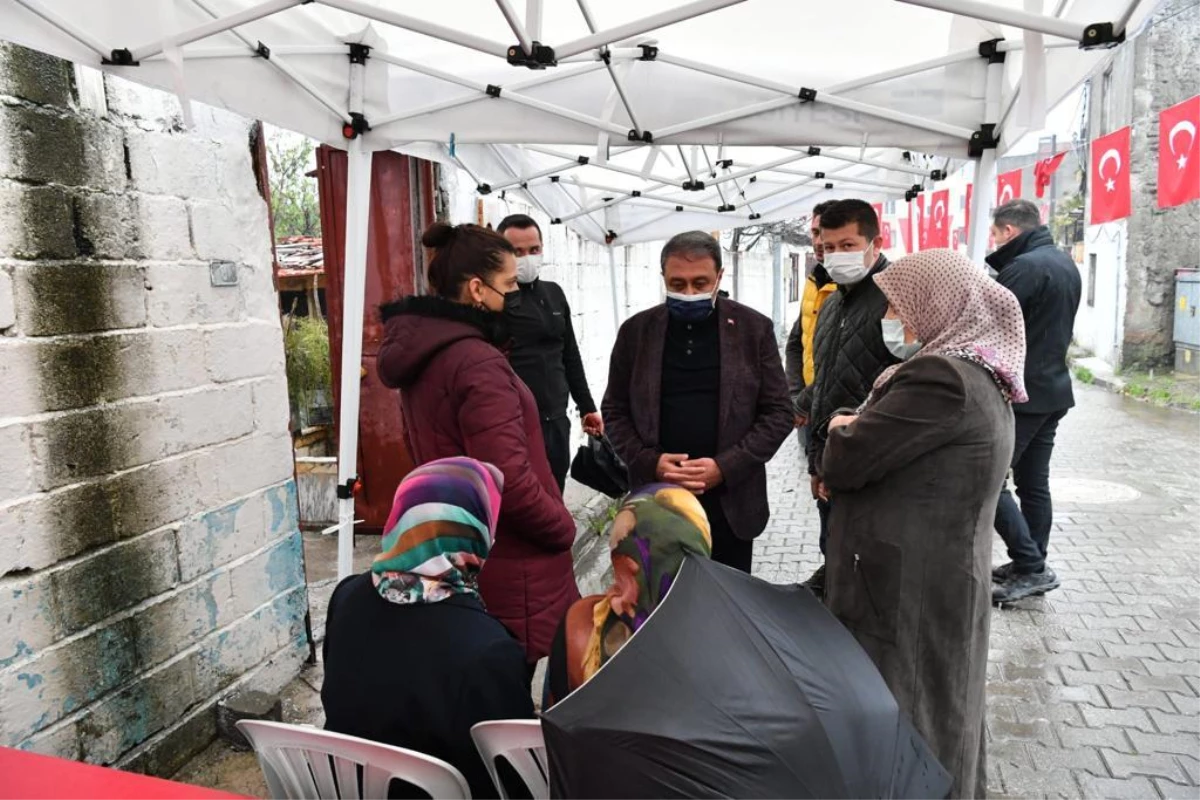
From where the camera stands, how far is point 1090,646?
3.75 meters

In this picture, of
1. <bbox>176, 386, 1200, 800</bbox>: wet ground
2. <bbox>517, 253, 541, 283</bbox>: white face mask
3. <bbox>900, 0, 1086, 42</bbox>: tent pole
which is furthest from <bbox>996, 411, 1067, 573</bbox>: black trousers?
<bbox>517, 253, 541, 283</bbox>: white face mask

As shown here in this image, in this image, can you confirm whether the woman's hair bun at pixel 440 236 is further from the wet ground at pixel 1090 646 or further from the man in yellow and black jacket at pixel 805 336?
the man in yellow and black jacket at pixel 805 336

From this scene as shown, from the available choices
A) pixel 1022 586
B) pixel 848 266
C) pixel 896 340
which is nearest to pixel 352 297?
pixel 848 266

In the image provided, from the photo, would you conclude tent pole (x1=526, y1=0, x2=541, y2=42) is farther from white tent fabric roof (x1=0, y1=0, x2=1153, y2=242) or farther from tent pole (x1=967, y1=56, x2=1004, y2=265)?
tent pole (x1=967, y1=56, x2=1004, y2=265)

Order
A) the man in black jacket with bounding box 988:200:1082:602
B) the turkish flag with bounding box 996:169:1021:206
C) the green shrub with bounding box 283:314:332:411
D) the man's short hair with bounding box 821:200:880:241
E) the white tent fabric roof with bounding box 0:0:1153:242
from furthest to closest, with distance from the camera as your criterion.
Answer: the turkish flag with bounding box 996:169:1021:206, the green shrub with bounding box 283:314:332:411, the man in black jacket with bounding box 988:200:1082:602, the man's short hair with bounding box 821:200:880:241, the white tent fabric roof with bounding box 0:0:1153:242

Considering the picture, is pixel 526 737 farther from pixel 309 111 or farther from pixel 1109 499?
pixel 1109 499

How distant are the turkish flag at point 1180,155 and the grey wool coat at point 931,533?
3850 millimetres

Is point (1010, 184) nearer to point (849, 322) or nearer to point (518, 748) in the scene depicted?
point (849, 322)

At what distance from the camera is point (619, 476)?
3.25 m

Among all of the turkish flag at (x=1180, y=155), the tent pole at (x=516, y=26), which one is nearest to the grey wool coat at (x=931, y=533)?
the tent pole at (x=516, y=26)

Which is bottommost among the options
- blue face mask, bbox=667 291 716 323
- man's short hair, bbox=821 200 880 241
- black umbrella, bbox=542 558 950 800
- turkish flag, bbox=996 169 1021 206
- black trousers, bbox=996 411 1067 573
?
black trousers, bbox=996 411 1067 573

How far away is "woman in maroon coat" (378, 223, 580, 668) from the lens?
225 centimetres

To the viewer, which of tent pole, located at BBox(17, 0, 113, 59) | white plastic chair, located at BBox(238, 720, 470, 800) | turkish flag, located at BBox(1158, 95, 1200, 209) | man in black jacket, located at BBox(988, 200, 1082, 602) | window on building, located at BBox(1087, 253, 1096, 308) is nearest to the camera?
white plastic chair, located at BBox(238, 720, 470, 800)

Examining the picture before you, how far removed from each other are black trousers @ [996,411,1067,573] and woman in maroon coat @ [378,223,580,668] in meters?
2.63
